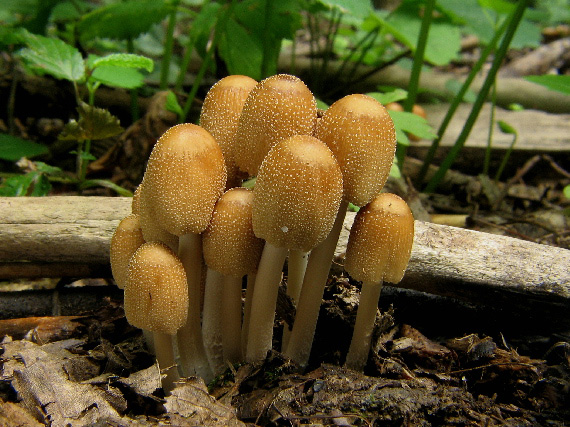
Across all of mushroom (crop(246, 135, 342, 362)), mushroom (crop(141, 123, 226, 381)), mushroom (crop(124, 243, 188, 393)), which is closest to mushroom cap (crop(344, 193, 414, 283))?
mushroom (crop(246, 135, 342, 362))

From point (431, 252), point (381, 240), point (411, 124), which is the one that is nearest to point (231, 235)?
point (381, 240)

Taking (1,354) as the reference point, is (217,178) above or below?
above

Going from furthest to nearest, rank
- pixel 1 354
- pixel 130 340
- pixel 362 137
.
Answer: pixel 130 340, pixel 1 354, pixel 362 137

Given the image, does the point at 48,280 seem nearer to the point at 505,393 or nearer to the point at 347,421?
the point at 347,421

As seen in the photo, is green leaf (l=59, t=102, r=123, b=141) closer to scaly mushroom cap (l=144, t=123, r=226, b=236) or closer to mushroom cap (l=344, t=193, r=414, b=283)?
scaly mushroom cap (l=144, t=123, r=226, b=236)

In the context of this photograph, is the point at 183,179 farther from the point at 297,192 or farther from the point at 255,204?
the point at 297,192

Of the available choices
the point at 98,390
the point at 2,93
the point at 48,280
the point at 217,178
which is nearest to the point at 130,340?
the point at 98,390

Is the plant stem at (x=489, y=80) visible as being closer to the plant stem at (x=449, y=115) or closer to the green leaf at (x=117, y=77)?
the plant stem at (x=449, y=115)
